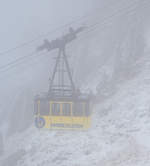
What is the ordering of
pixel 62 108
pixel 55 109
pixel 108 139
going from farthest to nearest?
pixel 108 139, pixel 55 109, pixel 62 108

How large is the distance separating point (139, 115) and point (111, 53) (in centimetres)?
1766

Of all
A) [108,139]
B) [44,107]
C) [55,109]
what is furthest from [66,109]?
[108,139]

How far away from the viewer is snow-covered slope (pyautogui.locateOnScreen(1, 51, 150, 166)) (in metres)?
18.2

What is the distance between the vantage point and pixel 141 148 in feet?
57.1

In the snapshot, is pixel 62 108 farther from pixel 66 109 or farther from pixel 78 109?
pixel 78 109

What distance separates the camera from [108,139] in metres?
20.9

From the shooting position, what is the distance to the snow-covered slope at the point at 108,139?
18188mm

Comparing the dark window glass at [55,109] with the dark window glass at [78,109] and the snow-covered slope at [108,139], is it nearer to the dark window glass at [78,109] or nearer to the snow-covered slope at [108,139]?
the dark window glass at [78,109]

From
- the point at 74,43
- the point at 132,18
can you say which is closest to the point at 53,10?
the point at 74,43

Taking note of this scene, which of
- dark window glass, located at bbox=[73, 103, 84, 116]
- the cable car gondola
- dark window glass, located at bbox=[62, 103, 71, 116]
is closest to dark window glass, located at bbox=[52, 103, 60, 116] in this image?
the cable car gondola

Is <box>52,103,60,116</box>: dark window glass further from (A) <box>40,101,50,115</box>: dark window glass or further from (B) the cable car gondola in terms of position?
(A) <box>40,101,50,115</box>: dark window glass

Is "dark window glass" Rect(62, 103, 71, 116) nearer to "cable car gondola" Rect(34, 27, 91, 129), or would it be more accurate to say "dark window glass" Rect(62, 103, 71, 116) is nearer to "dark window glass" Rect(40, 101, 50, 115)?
"cable car gondola" Rect(34, 27, 91, 129)

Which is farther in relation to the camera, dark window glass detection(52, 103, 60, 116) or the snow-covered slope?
the snow-covered slope

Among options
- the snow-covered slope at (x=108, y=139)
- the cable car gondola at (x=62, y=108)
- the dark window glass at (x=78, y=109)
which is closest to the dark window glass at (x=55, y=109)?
the cable car gondola at (x=62, y=108)
